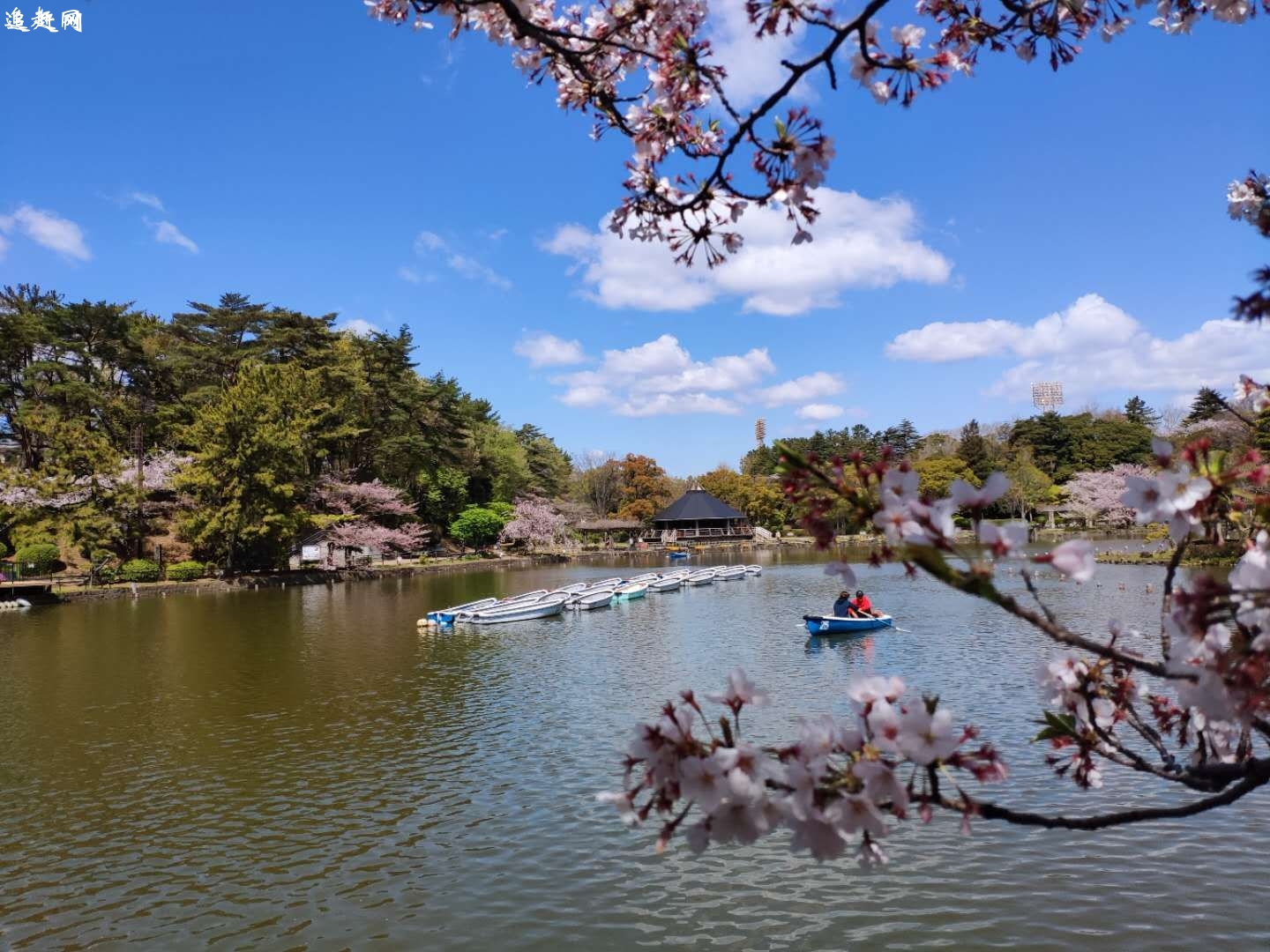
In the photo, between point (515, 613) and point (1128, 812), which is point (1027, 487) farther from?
point (1128, 812)

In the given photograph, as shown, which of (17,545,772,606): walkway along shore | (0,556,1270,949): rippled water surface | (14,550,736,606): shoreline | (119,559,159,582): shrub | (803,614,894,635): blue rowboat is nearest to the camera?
(0,556,1270,949): rippled water surface

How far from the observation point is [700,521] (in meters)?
64.8

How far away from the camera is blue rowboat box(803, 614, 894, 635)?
18.5 m

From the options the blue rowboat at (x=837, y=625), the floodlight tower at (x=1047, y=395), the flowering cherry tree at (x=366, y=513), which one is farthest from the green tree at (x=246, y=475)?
the floodlight tower at (x=1047, y=395)

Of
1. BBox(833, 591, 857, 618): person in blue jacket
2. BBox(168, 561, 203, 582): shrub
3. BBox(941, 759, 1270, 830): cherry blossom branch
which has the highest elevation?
BBox(941, 759, 1270, 830): cherry blossom branch

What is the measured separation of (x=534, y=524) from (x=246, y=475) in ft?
77.3

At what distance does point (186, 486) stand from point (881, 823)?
37817 millimetres

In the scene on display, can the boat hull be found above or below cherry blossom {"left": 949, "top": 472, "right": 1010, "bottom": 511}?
below

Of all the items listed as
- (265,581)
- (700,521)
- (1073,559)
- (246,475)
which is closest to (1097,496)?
(700,521)

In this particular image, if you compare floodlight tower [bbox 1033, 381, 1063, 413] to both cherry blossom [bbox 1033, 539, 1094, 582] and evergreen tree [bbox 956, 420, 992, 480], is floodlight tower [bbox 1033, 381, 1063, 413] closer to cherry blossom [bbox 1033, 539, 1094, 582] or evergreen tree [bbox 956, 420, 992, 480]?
evergreen tree [bbox 956, 420, 992, 480]

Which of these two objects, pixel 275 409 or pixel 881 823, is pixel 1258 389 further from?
pixel 275 409

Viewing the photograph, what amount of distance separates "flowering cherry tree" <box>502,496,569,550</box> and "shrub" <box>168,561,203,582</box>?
71.6ft

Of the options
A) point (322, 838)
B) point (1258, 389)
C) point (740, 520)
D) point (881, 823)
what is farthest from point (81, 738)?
point (740, 520)

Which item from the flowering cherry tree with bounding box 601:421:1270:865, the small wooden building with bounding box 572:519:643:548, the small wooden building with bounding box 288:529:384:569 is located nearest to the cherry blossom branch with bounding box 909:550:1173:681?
the flowering cherry tree with bounding box 601:421:1270:865
